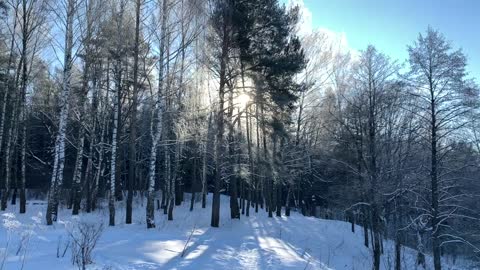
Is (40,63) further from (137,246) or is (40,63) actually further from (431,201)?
(431,201)

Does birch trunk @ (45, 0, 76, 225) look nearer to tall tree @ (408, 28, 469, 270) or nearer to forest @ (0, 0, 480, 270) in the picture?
forest @ (0, 0, 480, 270)

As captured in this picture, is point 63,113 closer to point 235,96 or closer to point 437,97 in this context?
point 235,96

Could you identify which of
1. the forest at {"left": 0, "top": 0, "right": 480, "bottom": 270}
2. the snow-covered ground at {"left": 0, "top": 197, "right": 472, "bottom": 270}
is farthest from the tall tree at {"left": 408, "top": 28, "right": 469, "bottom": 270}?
the snow-covered ground at {"left": 0, "top": 197, "right": 472, "bottom": 270}

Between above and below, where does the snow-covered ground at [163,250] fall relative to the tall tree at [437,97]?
below

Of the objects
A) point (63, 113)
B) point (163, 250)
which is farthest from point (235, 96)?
point (163, 250)

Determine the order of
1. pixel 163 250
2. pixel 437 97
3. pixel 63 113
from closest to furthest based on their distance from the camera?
pixel 163 250
pixel 63 113
pixel 437 97

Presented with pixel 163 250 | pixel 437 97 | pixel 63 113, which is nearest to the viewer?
pixel 163 250

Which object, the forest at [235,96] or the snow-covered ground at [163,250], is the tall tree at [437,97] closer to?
the forest at [235,96]

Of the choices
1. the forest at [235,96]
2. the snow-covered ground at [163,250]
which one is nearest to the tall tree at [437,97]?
the forest at [235,96]

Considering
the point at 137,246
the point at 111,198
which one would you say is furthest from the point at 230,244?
the point at 111,198

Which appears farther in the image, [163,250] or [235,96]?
[235,96]

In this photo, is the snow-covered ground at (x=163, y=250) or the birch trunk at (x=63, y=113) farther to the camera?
the birch trunk at (x=63, y=113)

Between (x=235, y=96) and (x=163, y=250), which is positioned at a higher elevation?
(x=235, y=96)

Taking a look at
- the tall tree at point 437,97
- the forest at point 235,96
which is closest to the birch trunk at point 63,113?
the forest at point 235,96
